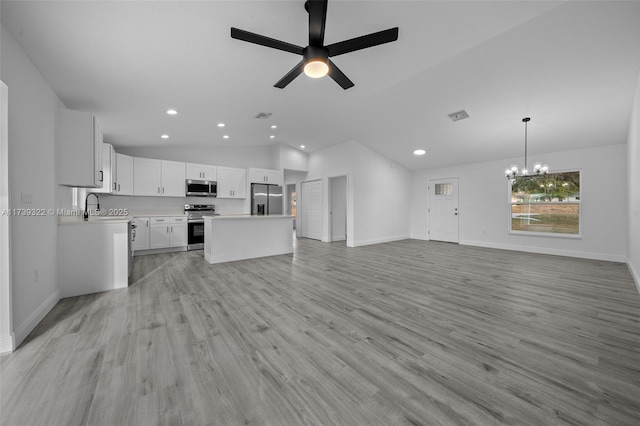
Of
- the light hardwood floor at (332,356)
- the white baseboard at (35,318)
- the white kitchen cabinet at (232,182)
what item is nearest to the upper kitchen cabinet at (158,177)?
the white kitchen cabinet at (232,182)

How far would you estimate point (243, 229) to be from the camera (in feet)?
16.7

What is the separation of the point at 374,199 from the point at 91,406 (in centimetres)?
691

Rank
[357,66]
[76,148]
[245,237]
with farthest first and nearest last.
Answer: [245,237] < [357,66] < [76,148]

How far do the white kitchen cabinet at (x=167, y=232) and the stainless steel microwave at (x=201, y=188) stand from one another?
27.5 inches

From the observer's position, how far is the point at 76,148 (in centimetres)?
303

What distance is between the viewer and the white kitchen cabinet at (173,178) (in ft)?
19.6

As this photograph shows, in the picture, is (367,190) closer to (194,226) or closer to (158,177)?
(194,226)

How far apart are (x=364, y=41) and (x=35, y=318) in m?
3.95

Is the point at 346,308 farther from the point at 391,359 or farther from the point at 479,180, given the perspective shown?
the point at 479,180

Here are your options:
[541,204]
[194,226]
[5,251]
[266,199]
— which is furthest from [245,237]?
[541,204]

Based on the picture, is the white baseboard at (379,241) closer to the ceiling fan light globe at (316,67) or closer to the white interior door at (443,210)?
the white interior door at (443,210)

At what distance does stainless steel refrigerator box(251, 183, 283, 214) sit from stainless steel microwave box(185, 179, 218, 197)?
3.54 feet

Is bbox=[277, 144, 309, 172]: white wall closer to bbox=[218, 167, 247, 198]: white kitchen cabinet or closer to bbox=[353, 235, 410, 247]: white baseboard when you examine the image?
bbox=[218, 167, 247, 198]: white kitchen cabinet

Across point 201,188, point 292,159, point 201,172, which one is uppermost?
point 292,159
